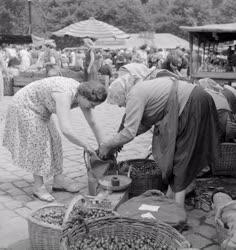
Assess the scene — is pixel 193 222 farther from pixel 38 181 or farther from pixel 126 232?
pixel 38 181

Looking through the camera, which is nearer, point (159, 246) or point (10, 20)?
point (159, 246)

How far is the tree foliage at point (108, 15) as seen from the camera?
4762 cm

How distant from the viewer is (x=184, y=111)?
149 inches

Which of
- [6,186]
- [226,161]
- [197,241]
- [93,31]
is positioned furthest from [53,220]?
[93,31]

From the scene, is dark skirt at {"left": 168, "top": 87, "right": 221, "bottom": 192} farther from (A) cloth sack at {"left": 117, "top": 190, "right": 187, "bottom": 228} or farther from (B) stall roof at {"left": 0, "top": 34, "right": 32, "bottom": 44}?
(B) stall roof at {"left": 0, "top": 34, "right": 32, "bottom": 44}

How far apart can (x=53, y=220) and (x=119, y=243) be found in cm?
63

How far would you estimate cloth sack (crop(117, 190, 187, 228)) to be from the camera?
336cm

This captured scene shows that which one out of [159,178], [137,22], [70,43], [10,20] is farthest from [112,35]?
[10,20]

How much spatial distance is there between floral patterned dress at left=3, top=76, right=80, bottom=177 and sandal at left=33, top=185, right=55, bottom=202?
205 mm

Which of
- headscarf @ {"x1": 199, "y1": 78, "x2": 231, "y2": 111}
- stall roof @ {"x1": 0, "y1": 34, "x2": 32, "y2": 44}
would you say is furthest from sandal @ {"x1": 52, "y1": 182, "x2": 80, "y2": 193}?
stall roof @ {"x1": 0, "y1": 34, "x2": 32, "y2": 44}

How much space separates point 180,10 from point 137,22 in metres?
7.62

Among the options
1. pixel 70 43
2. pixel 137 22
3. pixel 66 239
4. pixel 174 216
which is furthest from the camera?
pixel 137 22

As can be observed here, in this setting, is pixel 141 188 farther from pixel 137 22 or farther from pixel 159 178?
pixel 137 22

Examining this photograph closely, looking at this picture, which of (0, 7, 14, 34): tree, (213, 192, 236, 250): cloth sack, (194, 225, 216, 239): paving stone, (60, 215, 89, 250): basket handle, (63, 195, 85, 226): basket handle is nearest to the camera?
(60, 215, 89, 250): basket handle
